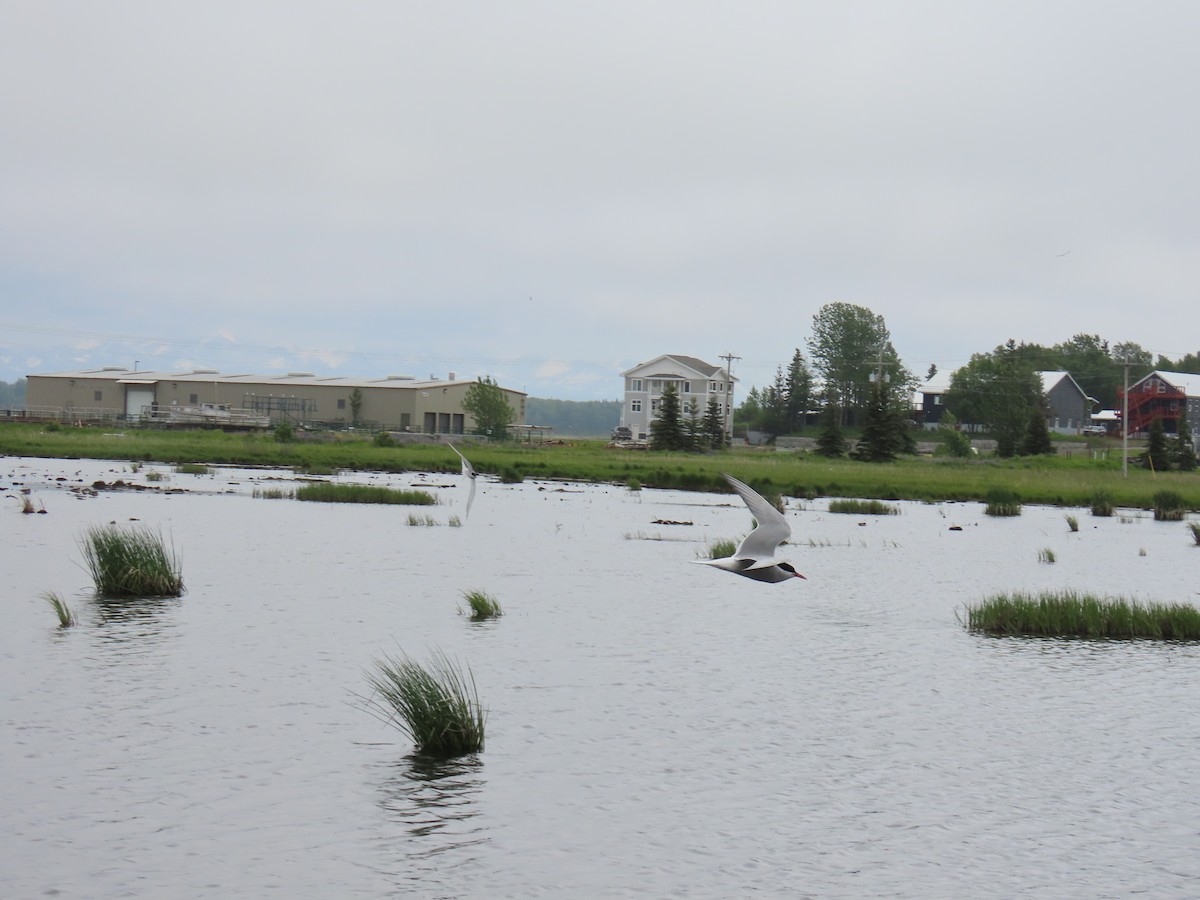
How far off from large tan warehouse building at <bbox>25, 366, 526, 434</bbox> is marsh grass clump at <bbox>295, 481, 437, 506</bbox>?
77648 millimetres

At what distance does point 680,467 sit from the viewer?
246ft

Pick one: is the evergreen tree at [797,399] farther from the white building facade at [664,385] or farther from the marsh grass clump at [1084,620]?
the marsh grass clump at [1084,620]

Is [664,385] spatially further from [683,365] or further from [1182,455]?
[1182,455]

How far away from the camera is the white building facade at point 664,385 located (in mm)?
140875

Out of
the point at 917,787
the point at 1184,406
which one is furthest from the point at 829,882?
the point at 1184,406

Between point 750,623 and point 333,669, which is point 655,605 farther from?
point 333,669

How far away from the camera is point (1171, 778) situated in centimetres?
1422

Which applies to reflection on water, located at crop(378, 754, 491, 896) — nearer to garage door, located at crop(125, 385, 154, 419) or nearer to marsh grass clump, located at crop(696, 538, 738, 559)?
marsh grass clump, located at crop(696, 538, 738, 559)

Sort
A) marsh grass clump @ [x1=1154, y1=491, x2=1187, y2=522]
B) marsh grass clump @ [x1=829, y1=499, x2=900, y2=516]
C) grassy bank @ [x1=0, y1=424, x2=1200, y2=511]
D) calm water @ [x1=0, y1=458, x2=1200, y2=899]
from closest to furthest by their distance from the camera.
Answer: calm water @ [x1=0, y1=458, x2=1200, y2=899], marsh grass clump @ [x1=829, y1=499, x2=900, y2=516], marsh grass clump @ [x1=1154, y1=491, x2=1187, y2=522], grassy bank @ [x1=0, y1=424, x2=1200, y2=511]

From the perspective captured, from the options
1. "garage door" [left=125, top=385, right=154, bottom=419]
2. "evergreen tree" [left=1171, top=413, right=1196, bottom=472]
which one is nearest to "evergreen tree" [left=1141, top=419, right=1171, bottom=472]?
"evergreen tree" [left=1171, top=413, right=1196, bottom=472]

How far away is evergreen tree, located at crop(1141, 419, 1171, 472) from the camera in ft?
313

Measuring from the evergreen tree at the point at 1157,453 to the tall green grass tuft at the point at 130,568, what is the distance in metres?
85.0

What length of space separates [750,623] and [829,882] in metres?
13.1

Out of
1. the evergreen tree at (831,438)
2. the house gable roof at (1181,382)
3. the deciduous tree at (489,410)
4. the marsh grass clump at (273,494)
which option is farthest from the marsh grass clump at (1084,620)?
the house gable roof at (1181,382)
